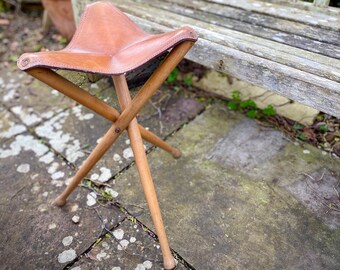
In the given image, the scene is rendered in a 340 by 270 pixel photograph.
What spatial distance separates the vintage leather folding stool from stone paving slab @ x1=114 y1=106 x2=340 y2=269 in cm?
23

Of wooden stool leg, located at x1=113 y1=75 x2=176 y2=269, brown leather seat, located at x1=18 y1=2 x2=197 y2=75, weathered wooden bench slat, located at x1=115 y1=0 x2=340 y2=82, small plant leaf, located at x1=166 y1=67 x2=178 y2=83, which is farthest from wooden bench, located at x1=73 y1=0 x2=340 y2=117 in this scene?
small plant leaf, located at x1=166 y1=67 x2=178 y2=83

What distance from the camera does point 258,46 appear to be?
1.75 m

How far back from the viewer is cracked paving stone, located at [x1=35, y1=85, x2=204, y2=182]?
2.16m

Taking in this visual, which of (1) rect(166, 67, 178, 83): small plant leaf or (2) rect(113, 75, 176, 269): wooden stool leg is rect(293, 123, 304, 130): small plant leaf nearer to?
(1) rect(166, 67, 178, 83): small plant leaf

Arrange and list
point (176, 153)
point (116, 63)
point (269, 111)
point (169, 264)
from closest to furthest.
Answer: point (116, 63) < point (169, 264) < point (176, 153) < point (269, 111)

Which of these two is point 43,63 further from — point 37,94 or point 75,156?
point 37,94

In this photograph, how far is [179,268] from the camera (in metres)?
1.60

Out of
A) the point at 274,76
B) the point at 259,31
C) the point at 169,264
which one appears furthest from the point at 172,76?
the point at 169,264

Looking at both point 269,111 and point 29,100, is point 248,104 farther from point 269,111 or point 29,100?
point 29,100

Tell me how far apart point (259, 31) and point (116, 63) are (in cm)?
90

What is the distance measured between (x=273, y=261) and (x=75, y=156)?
4.31ft

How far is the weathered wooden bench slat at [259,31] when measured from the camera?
68.2 inches

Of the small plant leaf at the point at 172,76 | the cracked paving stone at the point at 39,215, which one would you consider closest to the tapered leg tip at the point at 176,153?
the cracked paving stone at the point at 39,215

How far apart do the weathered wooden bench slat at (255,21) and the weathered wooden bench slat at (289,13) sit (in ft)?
0.08
